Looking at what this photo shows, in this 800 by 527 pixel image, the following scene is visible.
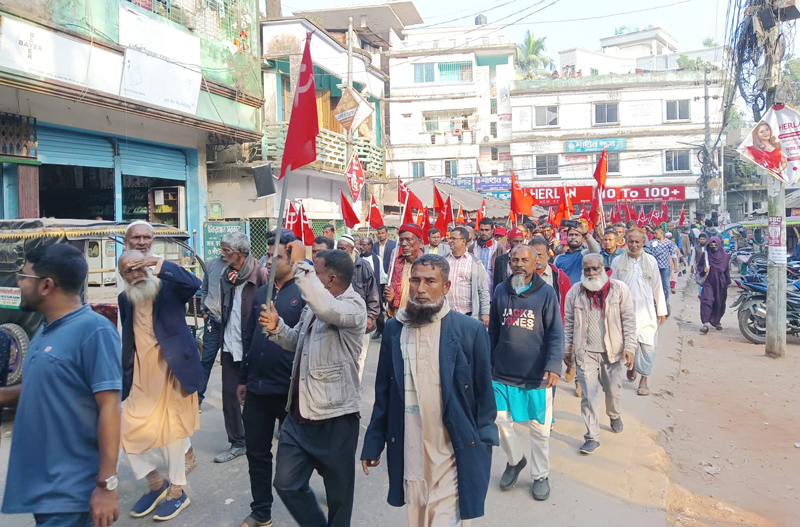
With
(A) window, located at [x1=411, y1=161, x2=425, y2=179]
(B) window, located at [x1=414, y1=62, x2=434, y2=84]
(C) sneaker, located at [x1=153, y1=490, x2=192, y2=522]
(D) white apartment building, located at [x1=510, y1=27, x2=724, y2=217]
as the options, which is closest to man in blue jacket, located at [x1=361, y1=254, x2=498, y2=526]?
(C) sneaker, located at [x1=153, y1=490, x2=192, y2=522]

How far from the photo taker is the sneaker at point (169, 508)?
13.4 feet

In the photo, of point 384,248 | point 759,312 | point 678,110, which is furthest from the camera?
point 678,110

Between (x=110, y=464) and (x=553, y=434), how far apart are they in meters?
4.36

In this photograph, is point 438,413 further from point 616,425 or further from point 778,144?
point 778,144

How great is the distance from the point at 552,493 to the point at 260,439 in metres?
2.18

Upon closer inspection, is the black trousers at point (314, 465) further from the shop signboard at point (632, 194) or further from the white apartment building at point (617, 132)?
the white apartment building at point (617, 132)

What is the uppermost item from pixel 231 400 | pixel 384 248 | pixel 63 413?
pixel 384 248

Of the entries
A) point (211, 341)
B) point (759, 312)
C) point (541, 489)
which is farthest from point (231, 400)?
point (759, 312)

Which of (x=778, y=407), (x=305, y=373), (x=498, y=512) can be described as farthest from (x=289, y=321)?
(x=778, y=407)

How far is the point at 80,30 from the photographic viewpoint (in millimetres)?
10039

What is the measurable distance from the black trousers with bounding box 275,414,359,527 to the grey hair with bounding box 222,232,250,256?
191 centimetres

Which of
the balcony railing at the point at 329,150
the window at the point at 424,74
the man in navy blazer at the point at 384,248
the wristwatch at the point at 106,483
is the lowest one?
the wristwatch at the point at 106,483

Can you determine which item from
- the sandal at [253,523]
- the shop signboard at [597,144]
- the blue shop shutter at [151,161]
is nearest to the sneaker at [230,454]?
the sandal at [253,523]

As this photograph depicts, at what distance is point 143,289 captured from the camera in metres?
3.81
